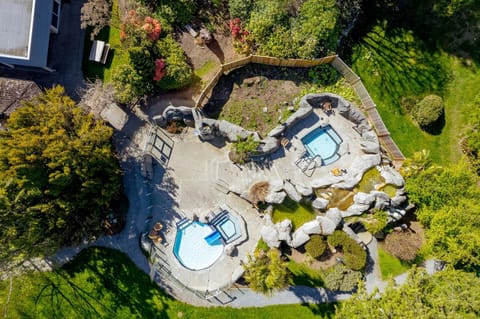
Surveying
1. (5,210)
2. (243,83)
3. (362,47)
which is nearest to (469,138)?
(362,47)

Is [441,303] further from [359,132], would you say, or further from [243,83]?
[243,83]

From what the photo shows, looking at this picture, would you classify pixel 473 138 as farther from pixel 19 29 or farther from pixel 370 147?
pixel 19 29

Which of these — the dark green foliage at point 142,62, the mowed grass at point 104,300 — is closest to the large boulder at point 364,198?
the mowed grass at point 104,300

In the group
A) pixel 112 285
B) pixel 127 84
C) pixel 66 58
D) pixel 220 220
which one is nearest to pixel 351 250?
pixel 220 220

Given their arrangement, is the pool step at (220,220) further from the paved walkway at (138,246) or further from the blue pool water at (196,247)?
the paved walkway at (138,246)

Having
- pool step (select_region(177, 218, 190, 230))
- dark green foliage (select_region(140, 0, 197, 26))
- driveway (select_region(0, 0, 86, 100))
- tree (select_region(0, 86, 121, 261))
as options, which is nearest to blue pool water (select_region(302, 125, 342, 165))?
pool step (select_region(177, 218, 190, 230))

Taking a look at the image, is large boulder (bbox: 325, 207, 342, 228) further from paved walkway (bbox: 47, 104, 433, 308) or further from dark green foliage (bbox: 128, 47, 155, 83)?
dark green foliage (bbox: 128, 47, 155, 83)
